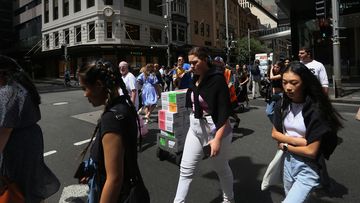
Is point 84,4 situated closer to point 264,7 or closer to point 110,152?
point 110,152

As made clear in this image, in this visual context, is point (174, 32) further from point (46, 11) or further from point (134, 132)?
point (134, 132)

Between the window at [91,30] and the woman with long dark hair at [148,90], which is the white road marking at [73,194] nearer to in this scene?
the woman with long dark hair at [148,90]

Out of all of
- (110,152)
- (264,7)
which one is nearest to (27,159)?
(110,152)

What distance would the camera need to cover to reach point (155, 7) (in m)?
41.5

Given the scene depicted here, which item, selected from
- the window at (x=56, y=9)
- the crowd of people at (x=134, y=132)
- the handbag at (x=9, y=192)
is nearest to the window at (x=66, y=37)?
the window at (x=56, y=9)

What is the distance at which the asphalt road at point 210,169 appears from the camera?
171 inches

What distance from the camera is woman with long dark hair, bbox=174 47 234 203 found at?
3443mm

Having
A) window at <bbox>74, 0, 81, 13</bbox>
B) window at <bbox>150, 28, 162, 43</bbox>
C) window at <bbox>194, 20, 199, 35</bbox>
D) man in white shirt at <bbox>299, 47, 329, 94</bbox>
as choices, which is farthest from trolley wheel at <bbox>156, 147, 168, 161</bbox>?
window at <bbox>194, 20, 199, 35</bbox>

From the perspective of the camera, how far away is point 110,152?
1.98 meters

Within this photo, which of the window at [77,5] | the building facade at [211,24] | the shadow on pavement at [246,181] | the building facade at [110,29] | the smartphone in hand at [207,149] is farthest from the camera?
the building facade at [211,24]

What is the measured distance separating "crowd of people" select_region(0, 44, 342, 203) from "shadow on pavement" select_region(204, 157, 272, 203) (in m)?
0.59

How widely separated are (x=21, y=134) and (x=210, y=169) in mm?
3405

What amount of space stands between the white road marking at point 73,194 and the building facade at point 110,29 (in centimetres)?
2975

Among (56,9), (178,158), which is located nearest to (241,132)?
(178,158)
